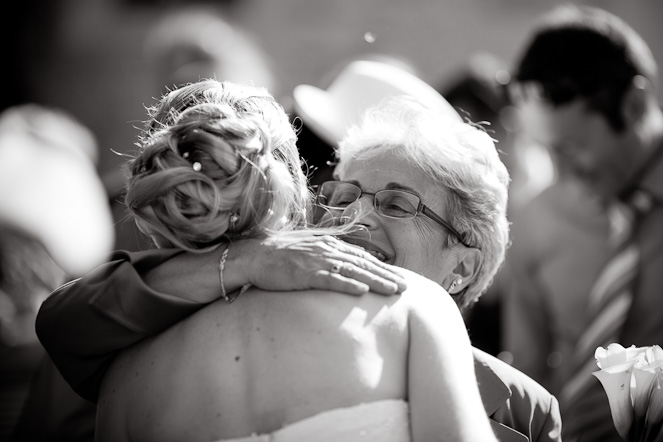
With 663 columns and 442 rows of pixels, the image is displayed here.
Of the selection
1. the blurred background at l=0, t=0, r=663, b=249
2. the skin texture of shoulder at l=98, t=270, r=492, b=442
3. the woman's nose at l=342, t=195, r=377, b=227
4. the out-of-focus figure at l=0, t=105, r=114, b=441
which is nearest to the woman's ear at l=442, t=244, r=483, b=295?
the woman's nose at l=342, t=195, r=377, b=227

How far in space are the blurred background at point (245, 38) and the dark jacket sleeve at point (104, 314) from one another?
7292 mm

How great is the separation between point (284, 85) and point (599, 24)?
18.8 feet

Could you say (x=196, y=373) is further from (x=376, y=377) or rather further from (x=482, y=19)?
(x=482, y=19)

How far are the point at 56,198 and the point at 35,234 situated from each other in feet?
1.03

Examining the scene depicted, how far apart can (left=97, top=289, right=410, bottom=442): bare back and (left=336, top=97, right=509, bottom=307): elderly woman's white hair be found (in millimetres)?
935

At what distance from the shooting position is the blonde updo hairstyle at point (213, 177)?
1.94 m

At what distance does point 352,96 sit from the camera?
3.77 meters

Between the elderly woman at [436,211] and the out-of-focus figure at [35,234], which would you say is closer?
the elderly woman at [436,211]

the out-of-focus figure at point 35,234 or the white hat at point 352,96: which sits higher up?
the white hat at point 352,96

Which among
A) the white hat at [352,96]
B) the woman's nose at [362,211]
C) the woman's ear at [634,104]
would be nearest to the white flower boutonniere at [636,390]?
the woman's nose at [362,211]

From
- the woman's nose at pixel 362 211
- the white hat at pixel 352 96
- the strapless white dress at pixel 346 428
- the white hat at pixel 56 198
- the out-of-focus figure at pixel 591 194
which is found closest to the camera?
the strapless white dress at pixel 346 428

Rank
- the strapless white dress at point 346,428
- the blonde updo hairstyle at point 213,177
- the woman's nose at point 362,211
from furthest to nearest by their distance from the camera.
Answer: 1. the woman's nose at point 362,211
2. the blonde updo hairstyle at point 213,177
3. the strapless white dress at point 346,428

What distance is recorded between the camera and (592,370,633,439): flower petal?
7.60 ft

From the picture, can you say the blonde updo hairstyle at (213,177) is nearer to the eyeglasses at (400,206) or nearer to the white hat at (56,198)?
the eyeglasses at (400,206)
